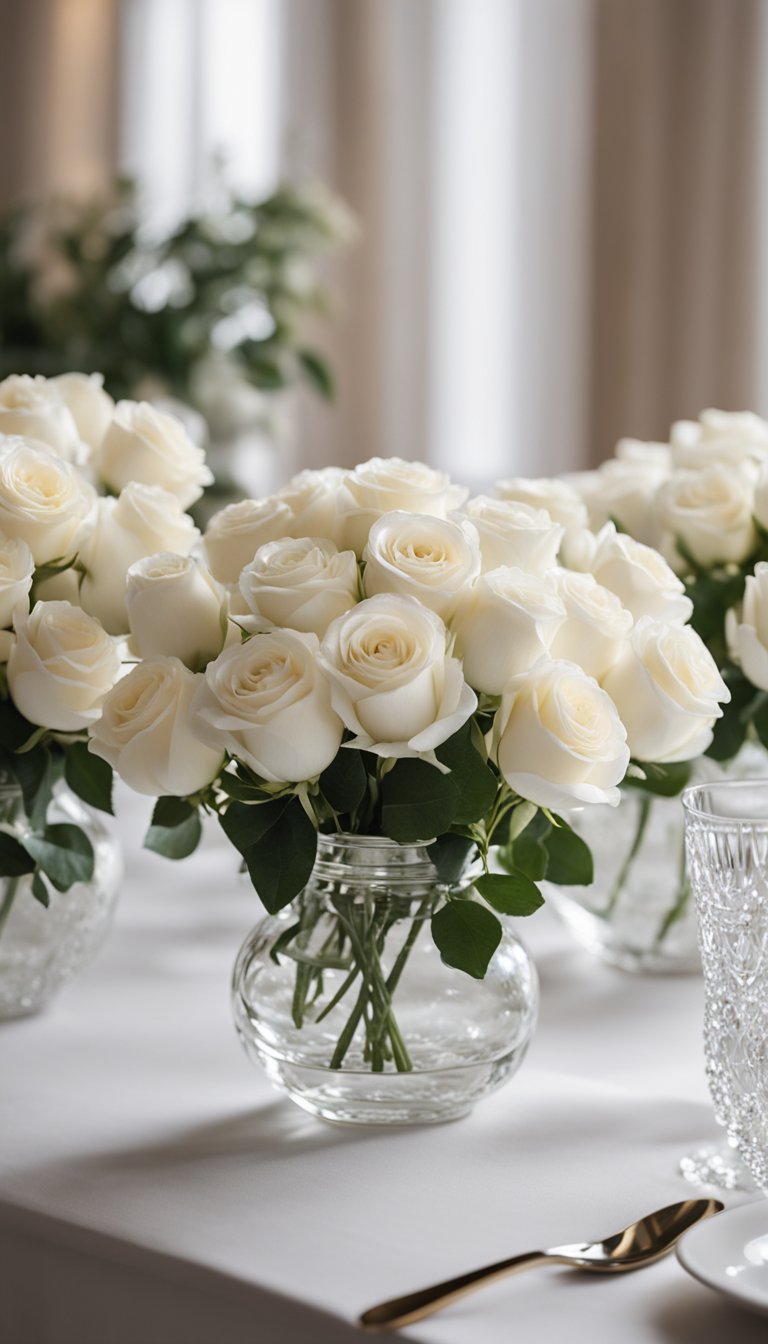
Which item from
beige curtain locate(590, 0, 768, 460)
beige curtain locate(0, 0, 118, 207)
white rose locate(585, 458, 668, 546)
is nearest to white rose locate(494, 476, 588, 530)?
white rose locate(585, 458, 668, 546)

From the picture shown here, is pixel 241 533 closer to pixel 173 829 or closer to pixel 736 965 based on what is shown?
pixel 173 829

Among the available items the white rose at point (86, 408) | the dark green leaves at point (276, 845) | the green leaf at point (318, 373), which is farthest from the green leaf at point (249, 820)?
the green leaf at point (318, 373)

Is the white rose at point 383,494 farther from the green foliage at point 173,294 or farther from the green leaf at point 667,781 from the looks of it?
the green foliage at point 173,294

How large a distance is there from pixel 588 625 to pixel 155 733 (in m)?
0.22

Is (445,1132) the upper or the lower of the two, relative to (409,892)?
lower

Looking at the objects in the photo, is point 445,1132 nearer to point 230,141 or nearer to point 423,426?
point 423,426

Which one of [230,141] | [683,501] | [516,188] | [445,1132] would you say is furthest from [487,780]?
[230,141]

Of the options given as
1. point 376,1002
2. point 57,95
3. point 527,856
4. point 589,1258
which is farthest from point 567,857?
point 57,95

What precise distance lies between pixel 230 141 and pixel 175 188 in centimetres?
34

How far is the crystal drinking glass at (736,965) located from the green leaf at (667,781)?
0.16 meters

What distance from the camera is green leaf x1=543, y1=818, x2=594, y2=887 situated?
32.4 inches

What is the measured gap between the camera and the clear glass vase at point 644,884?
3.43 feet

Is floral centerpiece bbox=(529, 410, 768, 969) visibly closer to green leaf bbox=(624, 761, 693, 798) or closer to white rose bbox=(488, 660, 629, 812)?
green leaf bbox=(624, 761, 693, 798)

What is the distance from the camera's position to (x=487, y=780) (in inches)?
28.0
